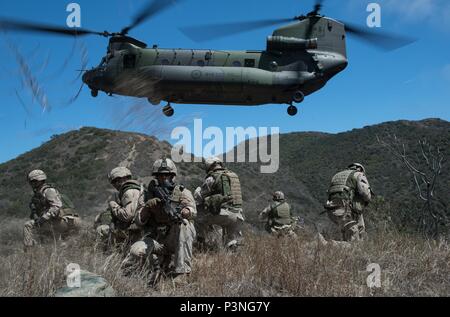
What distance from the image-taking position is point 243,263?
5.91 metres

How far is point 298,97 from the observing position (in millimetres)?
16938

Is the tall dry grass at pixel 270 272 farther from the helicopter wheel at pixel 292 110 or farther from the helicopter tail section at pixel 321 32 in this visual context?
the helicopter tail section at pixel 321 32

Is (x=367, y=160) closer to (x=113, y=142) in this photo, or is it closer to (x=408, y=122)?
(x=408, y=122)

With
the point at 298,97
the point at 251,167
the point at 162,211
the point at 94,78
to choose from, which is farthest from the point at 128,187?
the point at 251,167

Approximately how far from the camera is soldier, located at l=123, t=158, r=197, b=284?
18.4ft

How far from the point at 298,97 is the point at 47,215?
10740 mm

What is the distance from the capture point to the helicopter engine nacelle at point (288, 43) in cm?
1702

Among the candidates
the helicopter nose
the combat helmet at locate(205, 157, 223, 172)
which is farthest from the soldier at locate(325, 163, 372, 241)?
the helicopter nose

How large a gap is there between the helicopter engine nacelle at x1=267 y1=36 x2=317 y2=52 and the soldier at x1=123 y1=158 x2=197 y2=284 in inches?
470

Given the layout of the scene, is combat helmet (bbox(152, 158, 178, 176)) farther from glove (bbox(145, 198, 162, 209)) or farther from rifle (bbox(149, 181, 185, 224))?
glove (bbox(145, 198, 162, 209))

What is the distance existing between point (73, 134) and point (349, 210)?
4486 cm

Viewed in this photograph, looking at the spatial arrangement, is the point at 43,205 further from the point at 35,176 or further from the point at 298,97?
the point at 298,97
